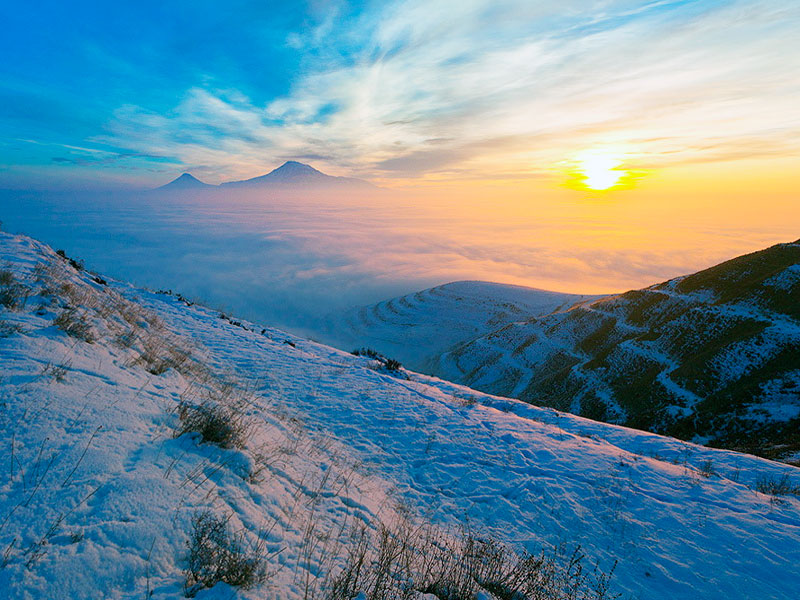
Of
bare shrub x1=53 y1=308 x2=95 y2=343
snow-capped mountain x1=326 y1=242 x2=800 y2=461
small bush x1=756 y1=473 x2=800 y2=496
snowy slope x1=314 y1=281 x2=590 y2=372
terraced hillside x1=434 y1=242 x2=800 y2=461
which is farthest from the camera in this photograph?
snowy slope x1=314 y1=281 x2=590 y2=372

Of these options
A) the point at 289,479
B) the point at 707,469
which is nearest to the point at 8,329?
the point at 289,479

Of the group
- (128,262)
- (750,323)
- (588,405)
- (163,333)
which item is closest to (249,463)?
(163,333)

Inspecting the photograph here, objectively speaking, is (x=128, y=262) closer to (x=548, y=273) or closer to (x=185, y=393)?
(x=185, y=393)

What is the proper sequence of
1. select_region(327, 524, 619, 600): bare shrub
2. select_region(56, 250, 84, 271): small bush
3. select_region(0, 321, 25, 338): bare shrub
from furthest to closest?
select_region(56, 250, 84, 271): small bush
select_region(0, 321, 25, 338): bare shrub
select_region(327, 524, 619, 600): bare shrub

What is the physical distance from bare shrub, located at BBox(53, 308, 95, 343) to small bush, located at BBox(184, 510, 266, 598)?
15.4ft

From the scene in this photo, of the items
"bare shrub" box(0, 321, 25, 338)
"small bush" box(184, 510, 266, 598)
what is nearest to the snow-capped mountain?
"small bush" box(184, 510, 266, 598)

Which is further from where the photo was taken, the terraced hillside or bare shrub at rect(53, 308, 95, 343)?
the terraced hillside

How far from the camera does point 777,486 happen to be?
6711 mm

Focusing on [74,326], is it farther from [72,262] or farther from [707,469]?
[72,262]

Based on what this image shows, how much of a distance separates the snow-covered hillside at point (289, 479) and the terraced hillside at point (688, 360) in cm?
687

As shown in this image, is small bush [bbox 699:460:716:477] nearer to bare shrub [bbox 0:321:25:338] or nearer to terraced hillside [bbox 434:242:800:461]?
terraced hillside [bbox 434:242:800:461]

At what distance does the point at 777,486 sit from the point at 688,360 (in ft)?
74.3

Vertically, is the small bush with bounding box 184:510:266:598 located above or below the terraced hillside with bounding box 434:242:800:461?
above

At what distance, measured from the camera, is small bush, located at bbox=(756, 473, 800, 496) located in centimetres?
642
